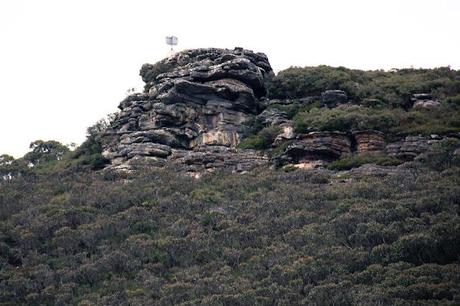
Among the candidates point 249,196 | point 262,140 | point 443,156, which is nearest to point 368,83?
point 262,140

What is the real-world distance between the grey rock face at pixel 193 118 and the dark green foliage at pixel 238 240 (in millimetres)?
2967

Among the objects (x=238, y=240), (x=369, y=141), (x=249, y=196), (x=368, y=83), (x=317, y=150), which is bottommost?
(x=238, y=240)

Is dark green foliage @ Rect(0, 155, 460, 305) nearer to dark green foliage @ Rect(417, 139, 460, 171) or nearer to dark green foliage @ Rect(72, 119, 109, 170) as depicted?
dark green foliage @ Rect(417, 139, 460, 171)

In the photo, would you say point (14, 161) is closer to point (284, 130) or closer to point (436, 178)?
point (284, 130)

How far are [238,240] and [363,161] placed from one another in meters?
12.9

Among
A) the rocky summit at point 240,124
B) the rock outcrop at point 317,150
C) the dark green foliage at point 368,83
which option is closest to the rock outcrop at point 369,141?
the rocky summit at point 240,124

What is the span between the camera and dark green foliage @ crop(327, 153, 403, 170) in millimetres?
Result: 48591

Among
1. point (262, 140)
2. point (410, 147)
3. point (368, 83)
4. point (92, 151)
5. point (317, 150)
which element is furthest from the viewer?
point (368, 83)

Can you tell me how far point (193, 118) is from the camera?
57.7m

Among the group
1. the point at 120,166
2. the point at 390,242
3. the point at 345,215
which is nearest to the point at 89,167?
the point at 120,166

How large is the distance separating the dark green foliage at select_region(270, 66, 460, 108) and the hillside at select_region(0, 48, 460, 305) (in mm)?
162

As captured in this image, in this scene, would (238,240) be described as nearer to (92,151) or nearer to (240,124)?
(240,124)

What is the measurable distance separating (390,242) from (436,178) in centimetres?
859

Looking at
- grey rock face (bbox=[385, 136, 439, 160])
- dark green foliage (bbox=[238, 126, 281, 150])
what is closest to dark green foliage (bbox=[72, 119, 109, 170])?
dark green foliage (bbox=[238, 126, 281, 150])
